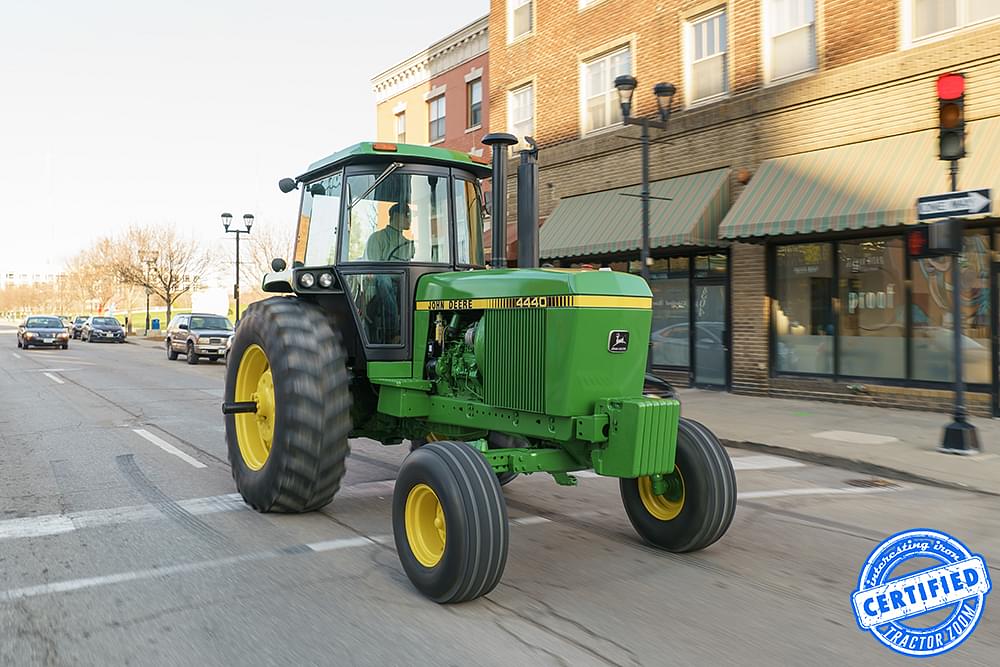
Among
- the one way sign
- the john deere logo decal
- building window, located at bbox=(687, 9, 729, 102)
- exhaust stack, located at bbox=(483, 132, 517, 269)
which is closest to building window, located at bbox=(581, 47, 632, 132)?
building window, located at bbox=(687, 9, 729, 102)

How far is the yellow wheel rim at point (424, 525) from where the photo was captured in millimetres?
4551

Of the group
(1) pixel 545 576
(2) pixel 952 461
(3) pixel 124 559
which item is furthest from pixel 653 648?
(2) pixel 952 461

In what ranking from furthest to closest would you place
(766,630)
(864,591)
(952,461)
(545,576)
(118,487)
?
(952,461), (118,487), (545,576), (864,591), (766,630)

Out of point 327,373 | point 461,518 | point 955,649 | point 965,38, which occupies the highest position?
point 965,38

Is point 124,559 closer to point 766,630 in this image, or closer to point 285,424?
point 285,424

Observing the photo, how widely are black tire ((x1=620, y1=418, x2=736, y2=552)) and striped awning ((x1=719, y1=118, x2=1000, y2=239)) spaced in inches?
309

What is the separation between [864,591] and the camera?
441cm

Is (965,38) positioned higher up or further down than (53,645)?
higher up

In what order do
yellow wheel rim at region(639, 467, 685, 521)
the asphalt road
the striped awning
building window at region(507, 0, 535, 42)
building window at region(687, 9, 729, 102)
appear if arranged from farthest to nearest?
building window at region(507, 0, 535, 42) → building window at region(687, 9, 729, 102) → the striped awning → yellow wheel rim at region(639, 467, 685, 521) → the asphalt road

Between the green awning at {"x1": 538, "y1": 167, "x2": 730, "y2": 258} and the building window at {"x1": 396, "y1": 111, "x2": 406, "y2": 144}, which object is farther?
the building window at {"x1": 396, "y1": 111, "x2": 406, "y2": 144}

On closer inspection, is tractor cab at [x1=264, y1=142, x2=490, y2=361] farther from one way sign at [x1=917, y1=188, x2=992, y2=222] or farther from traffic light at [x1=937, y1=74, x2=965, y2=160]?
traffic light at [x1=937, y1=74, x2=965, y2=160]

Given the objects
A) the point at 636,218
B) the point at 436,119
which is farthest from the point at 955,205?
the point at 436,119

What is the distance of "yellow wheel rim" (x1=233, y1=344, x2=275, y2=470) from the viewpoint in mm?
6570

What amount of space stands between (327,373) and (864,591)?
3750 millimetres
